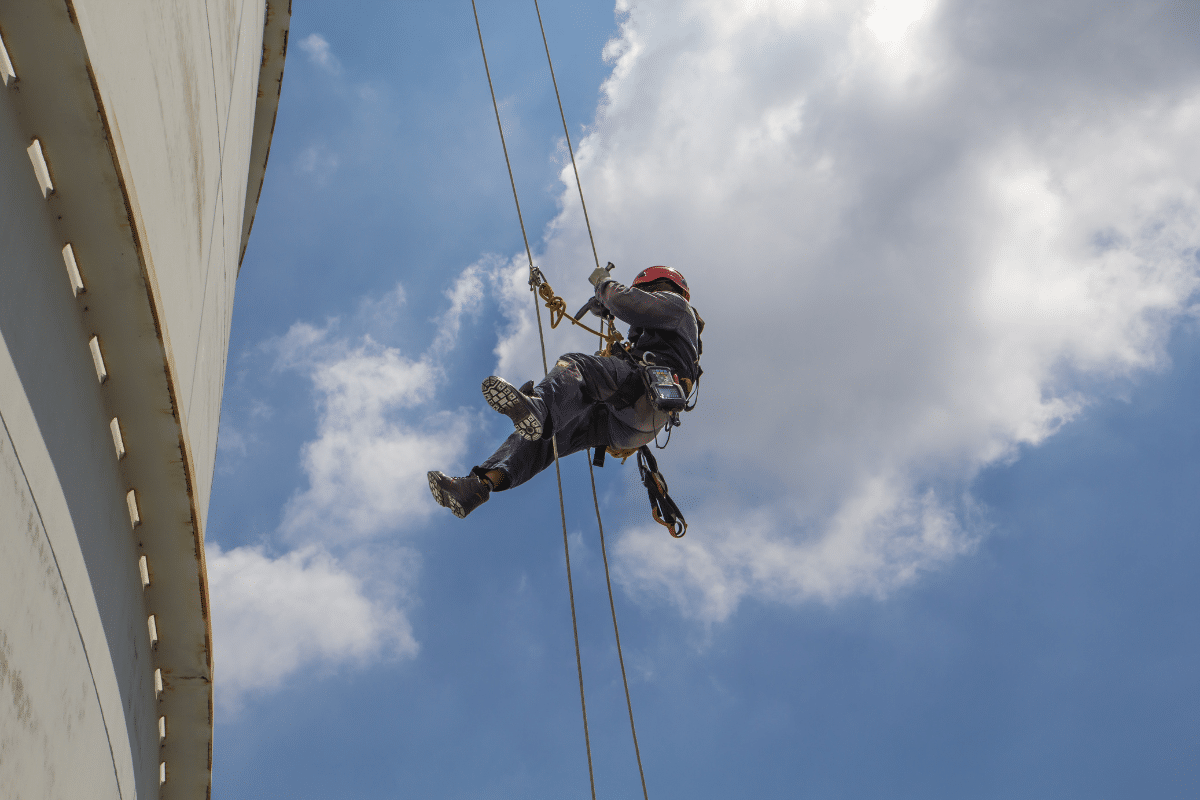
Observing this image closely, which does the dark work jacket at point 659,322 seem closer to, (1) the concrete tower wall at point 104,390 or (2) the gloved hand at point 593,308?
(2) the gloved hand at point 593,308

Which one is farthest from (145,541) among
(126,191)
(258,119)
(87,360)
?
(258,119)

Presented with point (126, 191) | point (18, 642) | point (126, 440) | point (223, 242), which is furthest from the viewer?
point (223, 242)

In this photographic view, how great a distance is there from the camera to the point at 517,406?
6129mm

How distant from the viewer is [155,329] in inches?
143

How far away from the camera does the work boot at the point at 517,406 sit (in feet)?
19.8

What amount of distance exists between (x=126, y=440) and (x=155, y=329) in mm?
662

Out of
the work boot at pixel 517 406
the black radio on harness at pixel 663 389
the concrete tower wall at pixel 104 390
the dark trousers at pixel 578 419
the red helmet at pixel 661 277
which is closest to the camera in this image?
the concrete tower wall at pixel 104 390

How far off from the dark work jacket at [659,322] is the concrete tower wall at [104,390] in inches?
128

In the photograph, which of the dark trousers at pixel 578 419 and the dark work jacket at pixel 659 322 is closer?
the dark trousers at pixel 578 419

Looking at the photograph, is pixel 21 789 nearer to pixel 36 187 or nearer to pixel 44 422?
Answer: pixel 44 422

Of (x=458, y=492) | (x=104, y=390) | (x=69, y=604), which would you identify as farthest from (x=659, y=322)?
(x=69, y=604)

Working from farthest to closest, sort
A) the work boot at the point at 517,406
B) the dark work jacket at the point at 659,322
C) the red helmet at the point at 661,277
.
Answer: the red helmet at the point at 661,277 → the dark work jacket at the point at 659,322 → the work boot at the point at 517,406

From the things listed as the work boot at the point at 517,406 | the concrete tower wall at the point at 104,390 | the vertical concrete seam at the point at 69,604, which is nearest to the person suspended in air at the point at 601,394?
the work boot at the point at 517,406

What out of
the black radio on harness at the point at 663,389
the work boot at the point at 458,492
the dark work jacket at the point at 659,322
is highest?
the dark work jacket at the point at 659,322
